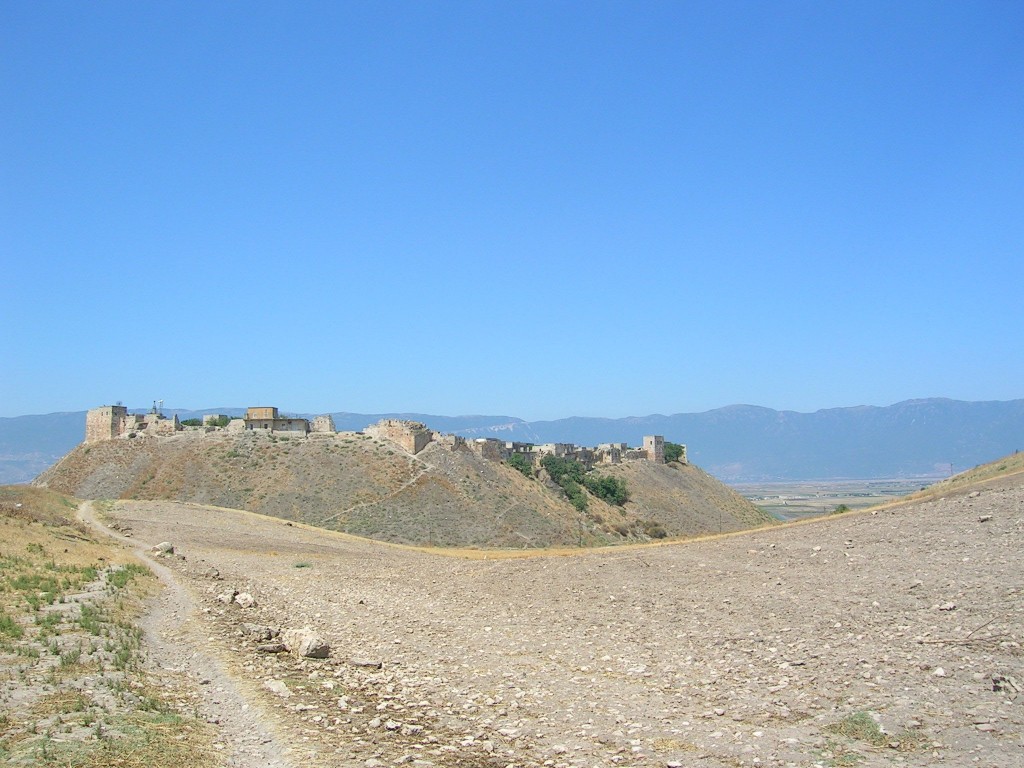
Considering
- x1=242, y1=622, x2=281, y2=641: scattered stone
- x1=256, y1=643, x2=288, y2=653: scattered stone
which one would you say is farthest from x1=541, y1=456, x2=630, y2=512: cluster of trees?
x1=256, y1=643, x2=288, y2=653: scattered stone

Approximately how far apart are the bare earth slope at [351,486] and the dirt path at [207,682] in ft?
142

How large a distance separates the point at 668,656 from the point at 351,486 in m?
60.3

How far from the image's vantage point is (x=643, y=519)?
305 ft

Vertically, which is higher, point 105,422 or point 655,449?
point 105,422

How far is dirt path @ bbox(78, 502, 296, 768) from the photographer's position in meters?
9.59

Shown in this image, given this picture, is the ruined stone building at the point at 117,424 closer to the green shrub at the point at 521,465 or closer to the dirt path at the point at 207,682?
the green shrub at the point at 521,465

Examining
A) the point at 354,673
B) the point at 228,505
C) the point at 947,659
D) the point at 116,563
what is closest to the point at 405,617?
the point at 354,673

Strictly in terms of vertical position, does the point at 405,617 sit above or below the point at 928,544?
below

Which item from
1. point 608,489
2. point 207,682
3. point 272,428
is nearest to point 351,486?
point 272,428

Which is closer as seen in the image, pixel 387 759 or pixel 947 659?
pixel 387 759

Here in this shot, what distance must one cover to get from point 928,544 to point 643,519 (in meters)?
75.6

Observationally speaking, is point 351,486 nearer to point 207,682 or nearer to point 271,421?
point 271,421

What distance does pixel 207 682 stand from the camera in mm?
12594

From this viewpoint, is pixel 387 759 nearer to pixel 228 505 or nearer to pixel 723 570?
pixel 723 570
